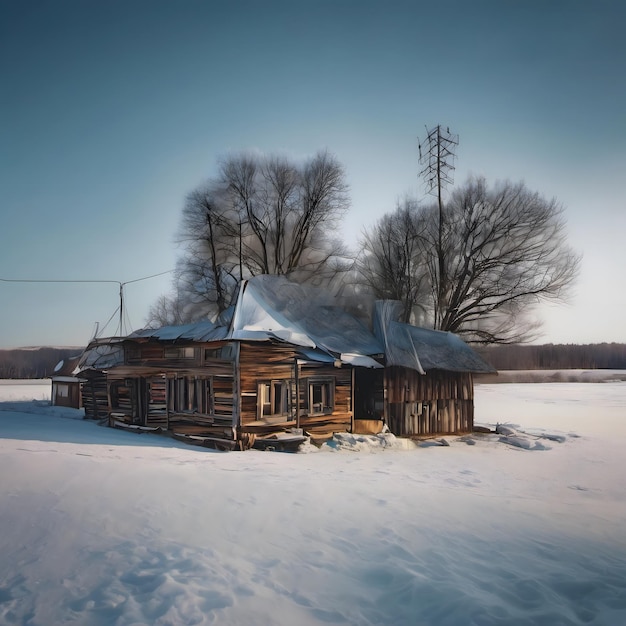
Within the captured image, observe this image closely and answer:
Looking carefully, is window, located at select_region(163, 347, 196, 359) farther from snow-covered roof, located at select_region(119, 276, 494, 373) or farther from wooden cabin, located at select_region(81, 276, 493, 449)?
snow-covered roof, located at select_region(119, 276, 494, 373)

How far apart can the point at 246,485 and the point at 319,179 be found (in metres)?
27.8

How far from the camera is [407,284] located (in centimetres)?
3106

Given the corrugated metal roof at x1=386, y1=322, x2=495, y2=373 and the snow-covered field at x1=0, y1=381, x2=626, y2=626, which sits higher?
the corrugated metal roof at x1=386, y1=322, x2=495, y2=373

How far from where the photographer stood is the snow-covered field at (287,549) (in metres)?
4.79

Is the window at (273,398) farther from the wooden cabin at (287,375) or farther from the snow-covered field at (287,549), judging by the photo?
the snow-covered field at (287,549)

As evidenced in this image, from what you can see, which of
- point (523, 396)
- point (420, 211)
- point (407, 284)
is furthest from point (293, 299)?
point (523, 396)

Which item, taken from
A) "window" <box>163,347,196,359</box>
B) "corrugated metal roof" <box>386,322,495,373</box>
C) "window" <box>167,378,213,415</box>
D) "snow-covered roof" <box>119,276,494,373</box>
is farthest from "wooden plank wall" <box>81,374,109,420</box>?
"corrugated metal roof" <box>386,322,495,373</box>

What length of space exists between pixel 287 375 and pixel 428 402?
780cm

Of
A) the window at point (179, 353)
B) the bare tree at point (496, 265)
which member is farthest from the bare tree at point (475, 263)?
the window at point (179, 353)

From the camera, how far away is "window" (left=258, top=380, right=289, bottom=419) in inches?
666

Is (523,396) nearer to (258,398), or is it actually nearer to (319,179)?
(319,179)

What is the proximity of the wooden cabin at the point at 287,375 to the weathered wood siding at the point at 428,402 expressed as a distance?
0.05 m

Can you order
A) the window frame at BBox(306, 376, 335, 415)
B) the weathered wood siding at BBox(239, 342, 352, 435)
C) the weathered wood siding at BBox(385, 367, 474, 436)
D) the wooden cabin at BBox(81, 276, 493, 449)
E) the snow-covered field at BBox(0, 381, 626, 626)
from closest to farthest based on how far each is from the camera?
the snow-covered field at BBox(0, 381, 626, 626) → the weathered wood siding at BBox(239, 342, 352, 435) → the wooden cabin at BBox(81, 276, 493, 449) → the window frame at BBox(306, 376, 335, 415) → the weathered wood siding at BBox(385, 367, 474, 436)

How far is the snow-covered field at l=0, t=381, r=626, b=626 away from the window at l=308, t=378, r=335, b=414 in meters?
6.95
